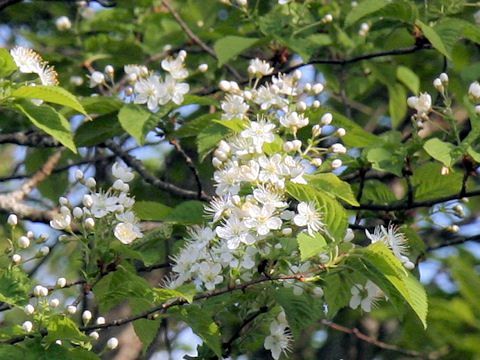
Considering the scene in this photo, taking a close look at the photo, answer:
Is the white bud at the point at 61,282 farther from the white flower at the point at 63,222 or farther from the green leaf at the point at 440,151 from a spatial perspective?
the green leaf at the point at 440,151

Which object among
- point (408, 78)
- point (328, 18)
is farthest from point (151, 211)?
point (408, 78)

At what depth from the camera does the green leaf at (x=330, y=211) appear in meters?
2.77

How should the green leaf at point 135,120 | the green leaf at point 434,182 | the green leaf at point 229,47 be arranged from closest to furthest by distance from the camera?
the green leaf at point 135,120 < the green leaf at point 434,182 < the green leaf at point 229,47

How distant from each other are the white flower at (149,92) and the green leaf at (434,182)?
111cm

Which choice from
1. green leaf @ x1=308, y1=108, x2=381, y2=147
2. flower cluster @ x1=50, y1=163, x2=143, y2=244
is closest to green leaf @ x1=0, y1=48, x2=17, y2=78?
flower cluster @ x1=50, y1=163, x2=143, y2=244

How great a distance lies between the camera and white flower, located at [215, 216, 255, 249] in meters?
2.79

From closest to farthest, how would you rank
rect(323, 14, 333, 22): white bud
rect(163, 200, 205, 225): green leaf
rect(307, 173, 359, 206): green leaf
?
rect(307, 173, 359, 206): green leaf, rect(163, 200, 205, 225): green leaf, rect(323, 14, 333, 22): white bud

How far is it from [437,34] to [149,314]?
5.79ft

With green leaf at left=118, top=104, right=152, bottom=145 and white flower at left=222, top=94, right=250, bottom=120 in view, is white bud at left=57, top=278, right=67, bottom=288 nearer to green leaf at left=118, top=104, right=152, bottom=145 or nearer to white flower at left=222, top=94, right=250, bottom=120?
green leaf at left=118, top=104, right=152, bottom=145

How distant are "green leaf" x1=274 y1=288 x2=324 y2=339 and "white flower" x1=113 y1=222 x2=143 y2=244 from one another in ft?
1.72

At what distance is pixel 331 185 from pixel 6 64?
3.78 ft

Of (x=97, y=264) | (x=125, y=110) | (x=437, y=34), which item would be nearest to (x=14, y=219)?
(x=97, y=264)

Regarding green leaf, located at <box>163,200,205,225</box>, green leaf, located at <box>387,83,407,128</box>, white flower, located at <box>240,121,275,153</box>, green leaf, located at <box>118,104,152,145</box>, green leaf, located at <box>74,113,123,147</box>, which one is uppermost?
white flower, located at <box>240,121,275,153</box>

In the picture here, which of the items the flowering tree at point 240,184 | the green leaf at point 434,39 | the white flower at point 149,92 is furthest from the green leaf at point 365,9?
the white flower at point 149,92
